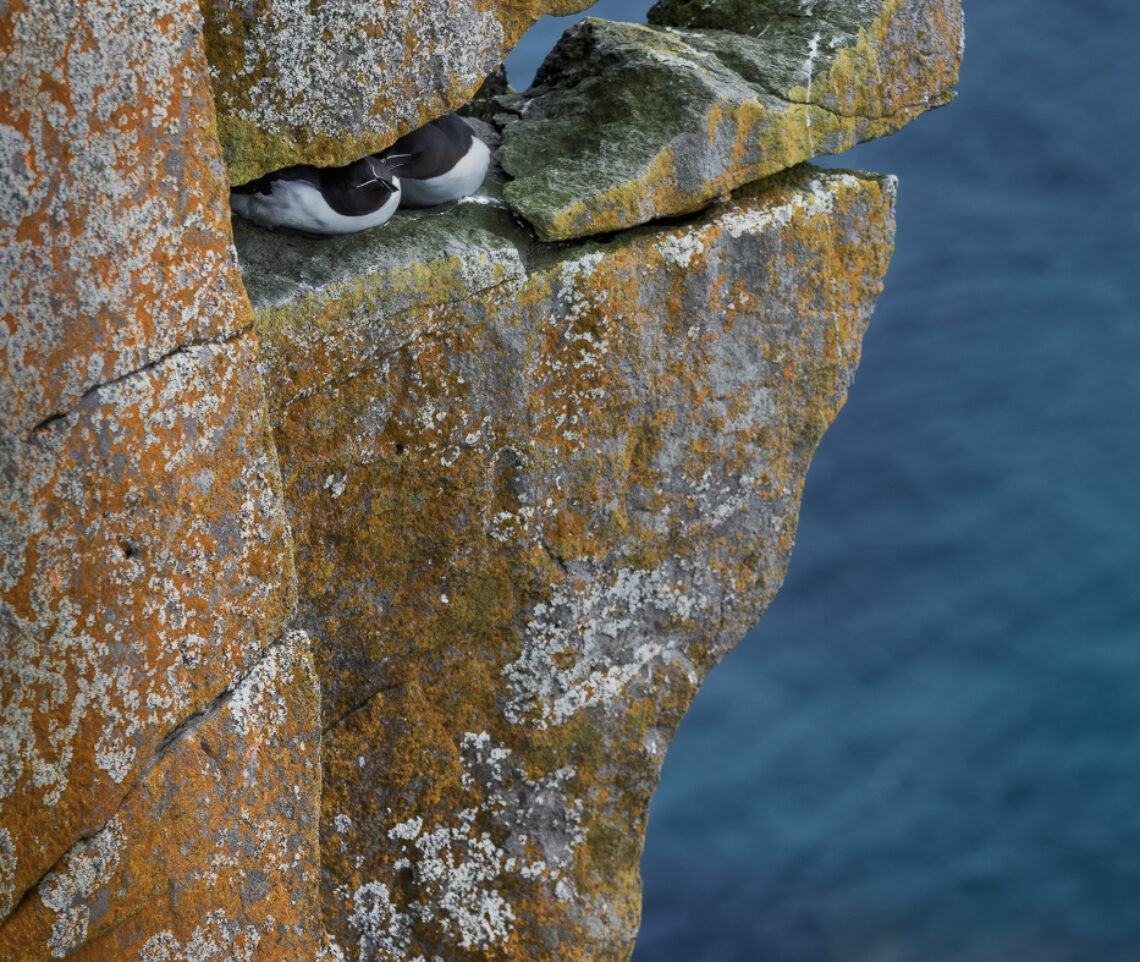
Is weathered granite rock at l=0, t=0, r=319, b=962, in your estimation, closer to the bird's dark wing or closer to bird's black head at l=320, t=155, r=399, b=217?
bird's black head at l=320, t=155, r=399, b=217

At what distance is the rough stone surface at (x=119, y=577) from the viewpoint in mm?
1923

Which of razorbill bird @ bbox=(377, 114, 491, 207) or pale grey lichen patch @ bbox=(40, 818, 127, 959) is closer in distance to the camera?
pale grey lichen patch @ bbox=(40, 818, 127, 959)

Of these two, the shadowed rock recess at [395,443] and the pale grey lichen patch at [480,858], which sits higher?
the shadowed rock recess at [395,443]

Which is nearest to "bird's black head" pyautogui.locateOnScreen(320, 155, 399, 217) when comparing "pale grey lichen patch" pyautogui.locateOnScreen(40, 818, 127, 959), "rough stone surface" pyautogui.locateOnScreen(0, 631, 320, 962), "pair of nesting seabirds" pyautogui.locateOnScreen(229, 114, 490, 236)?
"pair of nesting seabirds" pyautogui.locateOnScreen(229, 114, 490, 236)

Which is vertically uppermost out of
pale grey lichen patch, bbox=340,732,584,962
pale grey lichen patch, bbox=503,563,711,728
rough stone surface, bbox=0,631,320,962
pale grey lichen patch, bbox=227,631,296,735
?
pale grey lichen patch, bbox=227,631,296,735

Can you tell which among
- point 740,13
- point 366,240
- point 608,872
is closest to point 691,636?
point 608,872

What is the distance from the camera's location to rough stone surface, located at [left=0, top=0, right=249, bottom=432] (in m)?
1.81

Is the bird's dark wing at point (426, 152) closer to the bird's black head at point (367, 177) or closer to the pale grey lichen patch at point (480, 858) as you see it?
the bird's black head at point (367, 177)

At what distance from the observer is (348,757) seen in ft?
10.0

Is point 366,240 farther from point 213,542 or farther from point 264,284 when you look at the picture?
point 213,542

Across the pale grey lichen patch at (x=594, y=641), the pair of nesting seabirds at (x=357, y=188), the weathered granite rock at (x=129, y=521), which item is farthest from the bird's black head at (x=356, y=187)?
the pale grey lichen patch at (x=594, y=641)

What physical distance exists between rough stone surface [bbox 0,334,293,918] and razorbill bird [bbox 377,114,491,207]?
697 millimetres

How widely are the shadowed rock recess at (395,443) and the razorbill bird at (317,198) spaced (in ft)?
0.15

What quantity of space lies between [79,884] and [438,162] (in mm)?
1379
